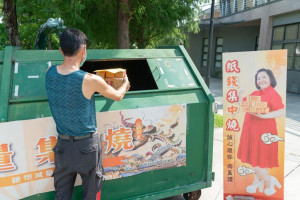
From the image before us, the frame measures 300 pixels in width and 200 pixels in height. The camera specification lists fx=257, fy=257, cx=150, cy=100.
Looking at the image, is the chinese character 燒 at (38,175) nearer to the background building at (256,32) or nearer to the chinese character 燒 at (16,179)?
the chinese character 燒 at (16,179)

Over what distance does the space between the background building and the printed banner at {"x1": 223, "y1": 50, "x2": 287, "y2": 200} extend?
4997mm

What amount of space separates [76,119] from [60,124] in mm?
133

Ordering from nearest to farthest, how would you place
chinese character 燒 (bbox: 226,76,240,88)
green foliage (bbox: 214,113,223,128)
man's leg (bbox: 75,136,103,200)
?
1. man's leg (bbox: 75,136,103,200)
2. chinese character 燒 (bbox: 226,76,240,88)
3. green foliage (bbox: 214,113,223,128)

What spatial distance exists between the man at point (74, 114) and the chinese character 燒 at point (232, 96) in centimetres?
117

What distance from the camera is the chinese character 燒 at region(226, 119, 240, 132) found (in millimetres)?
2562

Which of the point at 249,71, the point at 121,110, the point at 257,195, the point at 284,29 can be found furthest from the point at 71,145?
the point at 284,29

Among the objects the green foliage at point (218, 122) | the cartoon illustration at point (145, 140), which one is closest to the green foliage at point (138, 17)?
the green foliage at point (218, 122)

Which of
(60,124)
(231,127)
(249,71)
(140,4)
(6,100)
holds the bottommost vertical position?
(231,127)

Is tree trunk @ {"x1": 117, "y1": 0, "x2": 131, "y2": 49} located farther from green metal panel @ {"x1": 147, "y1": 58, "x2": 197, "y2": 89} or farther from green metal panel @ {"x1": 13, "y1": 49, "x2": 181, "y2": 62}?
green metal panel @ {"x1": 147, "y1": 58, "x2": 197, "y2": 89}

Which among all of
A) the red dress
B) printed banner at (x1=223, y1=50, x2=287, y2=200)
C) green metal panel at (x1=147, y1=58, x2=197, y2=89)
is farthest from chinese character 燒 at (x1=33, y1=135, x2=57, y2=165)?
the red dress

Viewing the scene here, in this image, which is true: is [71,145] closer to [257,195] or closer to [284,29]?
[257,195]

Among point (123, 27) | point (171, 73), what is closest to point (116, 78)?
point (171, 73)

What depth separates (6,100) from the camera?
6.30 feet

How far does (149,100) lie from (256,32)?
15.0 metres
